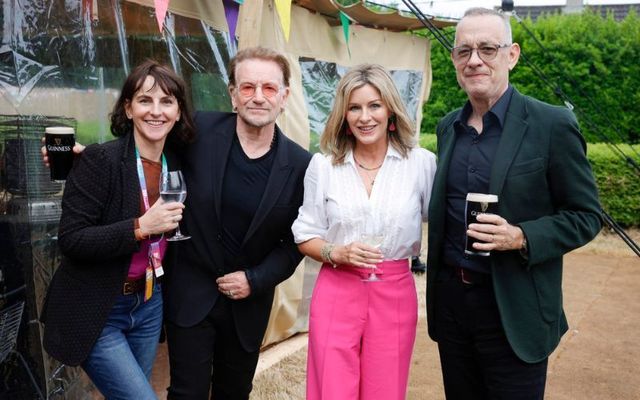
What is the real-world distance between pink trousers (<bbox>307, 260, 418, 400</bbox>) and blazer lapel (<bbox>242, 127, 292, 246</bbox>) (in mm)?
418

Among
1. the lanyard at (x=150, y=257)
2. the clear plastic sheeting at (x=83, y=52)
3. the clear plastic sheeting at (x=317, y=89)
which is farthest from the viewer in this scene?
the clear plastic sheeting at (x=317, y=89)

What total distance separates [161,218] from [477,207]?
3.79ft

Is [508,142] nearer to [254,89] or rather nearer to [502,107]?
[502,107]

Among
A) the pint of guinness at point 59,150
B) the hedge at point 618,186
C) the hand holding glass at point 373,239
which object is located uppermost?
the pint of guinness at point 59,150

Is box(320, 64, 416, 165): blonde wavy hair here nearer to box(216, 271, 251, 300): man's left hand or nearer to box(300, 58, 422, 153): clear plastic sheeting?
box(216, 271, 251, 300): man's left hand

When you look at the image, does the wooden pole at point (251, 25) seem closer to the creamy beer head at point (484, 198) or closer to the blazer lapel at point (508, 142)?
the blazer lapel at point (508, 142)

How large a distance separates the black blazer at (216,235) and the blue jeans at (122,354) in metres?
0.20

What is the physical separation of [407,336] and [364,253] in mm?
482

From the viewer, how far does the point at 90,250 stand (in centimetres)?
230

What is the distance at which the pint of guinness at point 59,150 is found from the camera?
247 cm

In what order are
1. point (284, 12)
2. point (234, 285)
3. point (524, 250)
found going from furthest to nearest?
1. point (284, 12)
2. point (234, 285)
3. point (524, 250)

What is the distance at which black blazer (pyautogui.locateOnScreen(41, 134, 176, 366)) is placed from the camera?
2318 mm

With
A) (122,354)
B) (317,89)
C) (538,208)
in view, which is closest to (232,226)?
(122,354)

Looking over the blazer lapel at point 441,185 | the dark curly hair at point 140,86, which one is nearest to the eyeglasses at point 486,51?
the blazer lapel at point 441,185
